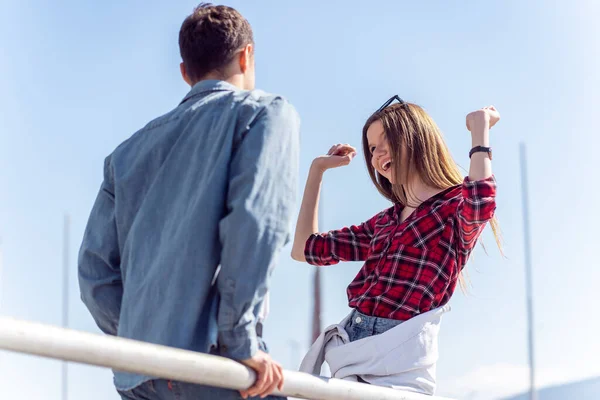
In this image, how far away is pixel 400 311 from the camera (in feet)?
12.0

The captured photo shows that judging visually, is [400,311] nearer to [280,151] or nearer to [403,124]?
[403,124]

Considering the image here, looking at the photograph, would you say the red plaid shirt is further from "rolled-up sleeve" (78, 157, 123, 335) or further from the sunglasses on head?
"rolled-up sleeve" (78, 157, 123, 335)

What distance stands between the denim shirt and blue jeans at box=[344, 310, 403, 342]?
3.13 ft

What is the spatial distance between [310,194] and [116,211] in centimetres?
154

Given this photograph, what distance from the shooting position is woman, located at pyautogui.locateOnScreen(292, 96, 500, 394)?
3.55 meters

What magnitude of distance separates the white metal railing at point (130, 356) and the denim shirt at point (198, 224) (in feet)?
0.33

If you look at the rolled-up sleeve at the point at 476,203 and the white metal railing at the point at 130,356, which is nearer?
the white metal railing at the point at 130,356

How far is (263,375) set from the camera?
8.84ft

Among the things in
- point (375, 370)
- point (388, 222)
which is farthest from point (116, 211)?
point (388, 222)

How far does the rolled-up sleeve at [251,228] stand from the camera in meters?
2.65

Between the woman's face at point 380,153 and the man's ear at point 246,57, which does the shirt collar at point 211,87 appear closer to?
the man's ear at point 246,57

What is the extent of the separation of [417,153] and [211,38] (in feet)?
4.05

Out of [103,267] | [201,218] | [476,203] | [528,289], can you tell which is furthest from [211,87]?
[528,289]

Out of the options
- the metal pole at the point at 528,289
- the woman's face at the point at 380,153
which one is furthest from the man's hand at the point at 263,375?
the metal pole at the point at 528,289
